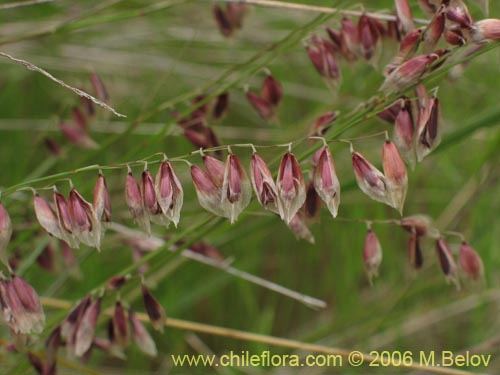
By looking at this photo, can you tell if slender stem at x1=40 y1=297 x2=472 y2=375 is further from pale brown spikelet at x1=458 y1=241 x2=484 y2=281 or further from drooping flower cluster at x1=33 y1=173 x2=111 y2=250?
drooping flower cluster at x1=33 y1=173 x2=111 y2=250

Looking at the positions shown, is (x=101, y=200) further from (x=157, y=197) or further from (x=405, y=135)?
(x=405, y=135)

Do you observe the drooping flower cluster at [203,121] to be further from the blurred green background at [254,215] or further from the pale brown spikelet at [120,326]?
the pale brown spikelet at [120,326]

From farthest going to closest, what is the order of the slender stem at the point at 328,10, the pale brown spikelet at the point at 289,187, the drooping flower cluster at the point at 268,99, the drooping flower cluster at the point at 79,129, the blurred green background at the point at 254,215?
the blurred green background at the point at 254,215, the drooping flower cluster at the point at 79,129, the drooping flower cluster at the point at 268,99, the slender stem at the point at 328,10, the pale brown spikelet at the point at 289,187

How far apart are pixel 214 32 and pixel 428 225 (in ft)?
4.05

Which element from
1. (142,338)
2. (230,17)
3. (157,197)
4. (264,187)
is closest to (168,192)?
(157,197)

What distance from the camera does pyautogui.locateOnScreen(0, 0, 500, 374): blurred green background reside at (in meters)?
1.69

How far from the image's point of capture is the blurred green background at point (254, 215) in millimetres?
1694

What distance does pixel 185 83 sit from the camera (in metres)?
2.26

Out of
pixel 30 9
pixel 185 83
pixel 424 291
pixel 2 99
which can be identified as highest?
pixel 30 9

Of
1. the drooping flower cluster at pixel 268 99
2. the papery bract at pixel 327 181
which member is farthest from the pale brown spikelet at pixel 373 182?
the drooping flower cluster at pixel 268 99

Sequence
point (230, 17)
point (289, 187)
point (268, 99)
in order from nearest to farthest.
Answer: point (289, 187)
point (268, 99)
point (230, 17)

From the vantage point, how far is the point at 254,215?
1.79m

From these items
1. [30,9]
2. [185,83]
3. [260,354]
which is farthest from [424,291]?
[30,9]

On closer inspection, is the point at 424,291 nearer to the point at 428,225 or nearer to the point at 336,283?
the point at 336,283
